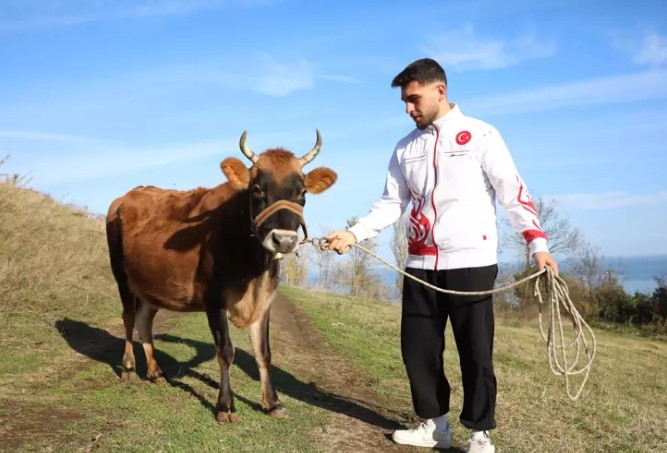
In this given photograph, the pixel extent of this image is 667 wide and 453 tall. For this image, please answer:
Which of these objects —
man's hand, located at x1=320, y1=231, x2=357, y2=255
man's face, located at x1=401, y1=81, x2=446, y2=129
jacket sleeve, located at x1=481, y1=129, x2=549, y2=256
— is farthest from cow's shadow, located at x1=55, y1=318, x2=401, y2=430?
man's face, located at x1=401, y1=81, x2=446, y2=129

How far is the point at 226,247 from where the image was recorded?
6188 mm

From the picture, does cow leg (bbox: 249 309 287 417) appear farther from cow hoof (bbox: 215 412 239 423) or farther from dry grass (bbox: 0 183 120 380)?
dry grass (bbox: 0 183 120 380)

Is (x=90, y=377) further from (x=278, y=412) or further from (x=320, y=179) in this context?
(x=320, y=179)

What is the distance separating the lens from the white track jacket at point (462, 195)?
477cm

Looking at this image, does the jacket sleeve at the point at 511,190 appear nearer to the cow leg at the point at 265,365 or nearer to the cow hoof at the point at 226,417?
the cow leg at the point at 265,365

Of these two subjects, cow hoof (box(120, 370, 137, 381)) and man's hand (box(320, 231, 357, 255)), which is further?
cow hoof (box(120, 370, 137, 381))

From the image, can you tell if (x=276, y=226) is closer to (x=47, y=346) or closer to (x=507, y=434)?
(x=507, y=434)

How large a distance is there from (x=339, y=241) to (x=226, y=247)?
1.60m

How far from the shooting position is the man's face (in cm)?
488

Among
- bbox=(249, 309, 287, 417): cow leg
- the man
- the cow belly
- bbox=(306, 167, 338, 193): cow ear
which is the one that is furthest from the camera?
the cow belly

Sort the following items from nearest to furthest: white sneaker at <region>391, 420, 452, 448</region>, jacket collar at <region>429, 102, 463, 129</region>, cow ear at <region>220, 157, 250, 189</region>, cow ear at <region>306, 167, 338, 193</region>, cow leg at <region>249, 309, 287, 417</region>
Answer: jacket collar at <region>429, 102, 463, 129</region> → white sneaker at <region>391, 420, 452, 448</region> → cow ear at <region>220, 157, 250, 189</region> → cow ear at <region>306, 167, 338, 193</region> → cow leg at <region>249, 309, 287, 417</region>

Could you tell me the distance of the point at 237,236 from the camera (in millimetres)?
6152

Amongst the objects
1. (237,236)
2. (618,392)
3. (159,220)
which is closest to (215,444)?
(237,236)

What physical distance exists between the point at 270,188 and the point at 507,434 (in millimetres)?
3251
